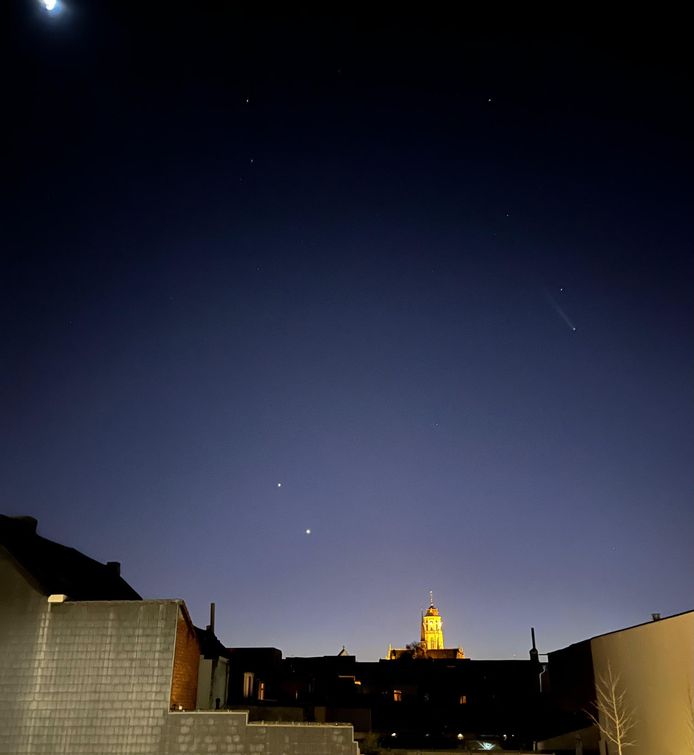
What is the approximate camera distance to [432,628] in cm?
15338

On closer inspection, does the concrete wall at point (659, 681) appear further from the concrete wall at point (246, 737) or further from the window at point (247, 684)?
the window at point (247, 684)

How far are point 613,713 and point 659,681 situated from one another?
19.7 feet

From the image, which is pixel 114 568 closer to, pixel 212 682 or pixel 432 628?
pixel 212 682

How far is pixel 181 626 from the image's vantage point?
2475cm

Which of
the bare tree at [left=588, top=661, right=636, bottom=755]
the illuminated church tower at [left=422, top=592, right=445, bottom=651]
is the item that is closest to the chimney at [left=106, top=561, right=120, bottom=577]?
the bare tree at [left=588, top=661, right=636, bottom=755]

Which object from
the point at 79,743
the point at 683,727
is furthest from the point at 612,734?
the point at 79,743

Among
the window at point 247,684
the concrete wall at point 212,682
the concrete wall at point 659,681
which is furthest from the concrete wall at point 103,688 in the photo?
the concrete wall at point 659,681

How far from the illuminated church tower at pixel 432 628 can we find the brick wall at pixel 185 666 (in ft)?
439

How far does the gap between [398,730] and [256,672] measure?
14395mm

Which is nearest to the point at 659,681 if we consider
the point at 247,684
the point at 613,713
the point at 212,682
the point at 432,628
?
the point at 613,713

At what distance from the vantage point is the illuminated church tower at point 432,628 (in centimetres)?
15138

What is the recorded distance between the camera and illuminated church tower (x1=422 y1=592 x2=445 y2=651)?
15138 centimetres

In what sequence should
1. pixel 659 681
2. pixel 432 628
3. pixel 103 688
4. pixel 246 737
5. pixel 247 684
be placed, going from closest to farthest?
pixel 246 737
pixel 103 688
pixel 659 681
pixel 247 684
pixel 432 628

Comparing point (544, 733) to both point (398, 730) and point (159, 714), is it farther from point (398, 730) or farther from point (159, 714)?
point (159, 714)
